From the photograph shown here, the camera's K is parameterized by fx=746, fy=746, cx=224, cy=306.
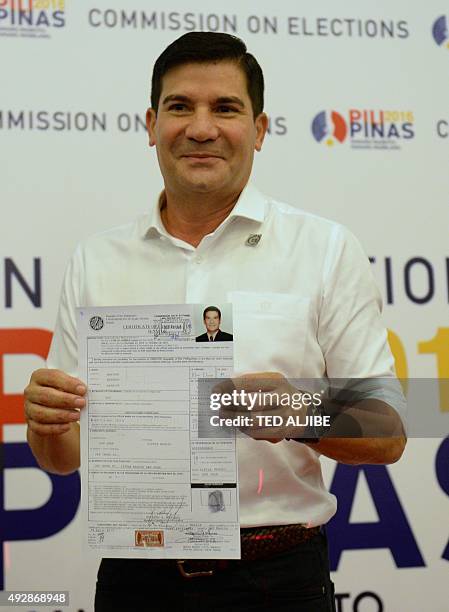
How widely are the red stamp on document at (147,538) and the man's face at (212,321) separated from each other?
316 millimetres

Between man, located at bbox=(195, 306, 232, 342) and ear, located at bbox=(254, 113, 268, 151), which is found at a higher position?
ear, located at bbox=(254, 113, 268, 151)

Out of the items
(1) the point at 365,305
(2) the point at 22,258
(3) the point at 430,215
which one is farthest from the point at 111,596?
(3) the point at 430,215

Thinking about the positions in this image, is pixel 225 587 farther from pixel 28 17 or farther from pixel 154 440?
pixel 28 17

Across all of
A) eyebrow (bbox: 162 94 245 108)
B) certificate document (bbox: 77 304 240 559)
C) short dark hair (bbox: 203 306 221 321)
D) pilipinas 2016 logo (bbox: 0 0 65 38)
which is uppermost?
pilipinas 2016 logo (bbox: 0 0 65 38)

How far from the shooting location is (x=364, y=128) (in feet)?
6.81

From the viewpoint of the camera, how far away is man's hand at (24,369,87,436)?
113 centimetres

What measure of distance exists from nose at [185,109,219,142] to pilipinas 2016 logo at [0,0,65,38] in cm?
84

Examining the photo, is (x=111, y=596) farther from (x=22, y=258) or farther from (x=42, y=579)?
(x=22, y=258)

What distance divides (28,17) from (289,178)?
0.81 meters

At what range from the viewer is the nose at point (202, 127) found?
4.42ft

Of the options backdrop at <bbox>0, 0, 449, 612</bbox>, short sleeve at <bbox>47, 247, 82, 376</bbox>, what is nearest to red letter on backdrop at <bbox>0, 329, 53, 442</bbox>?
backdrop at <bbox>0, 0, 449, 612</bbox>

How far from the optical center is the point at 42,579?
6.28 feet

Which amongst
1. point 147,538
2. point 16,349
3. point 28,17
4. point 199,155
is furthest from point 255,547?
point 28,17

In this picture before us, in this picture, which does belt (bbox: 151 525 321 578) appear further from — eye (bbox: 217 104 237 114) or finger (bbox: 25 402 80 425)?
eye (bbox: 217 104 237 114)
